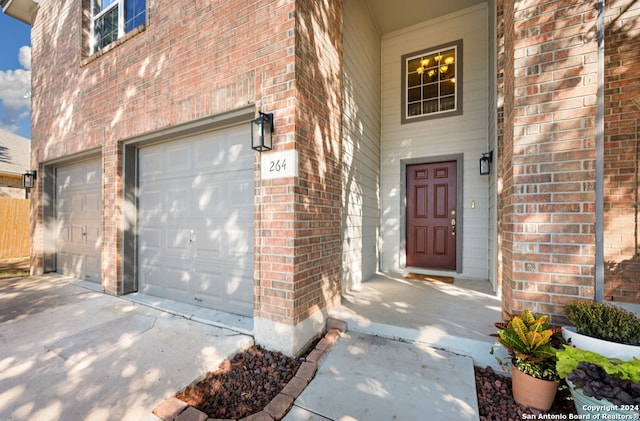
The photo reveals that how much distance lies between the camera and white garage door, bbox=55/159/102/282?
4309 mm

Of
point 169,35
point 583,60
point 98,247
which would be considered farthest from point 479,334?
point 98,247

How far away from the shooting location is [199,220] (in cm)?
321

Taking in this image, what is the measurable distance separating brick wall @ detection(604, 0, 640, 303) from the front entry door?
1.93 m

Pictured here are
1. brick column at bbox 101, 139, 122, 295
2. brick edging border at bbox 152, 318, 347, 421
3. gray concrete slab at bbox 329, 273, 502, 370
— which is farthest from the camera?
brick column at bbox 101, 139, 122, 295

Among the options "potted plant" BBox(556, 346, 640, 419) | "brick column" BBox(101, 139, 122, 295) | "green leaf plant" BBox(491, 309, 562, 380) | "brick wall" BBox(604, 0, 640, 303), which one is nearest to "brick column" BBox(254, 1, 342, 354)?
"green leaf plant" BBox(491, 309, 562, 380)

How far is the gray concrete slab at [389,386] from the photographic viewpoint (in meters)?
1.63

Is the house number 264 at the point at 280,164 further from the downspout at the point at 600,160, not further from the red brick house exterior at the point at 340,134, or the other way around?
the downspout at the point at 600,160

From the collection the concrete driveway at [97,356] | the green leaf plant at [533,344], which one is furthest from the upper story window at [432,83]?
→ the concrete driveway at [97,356]

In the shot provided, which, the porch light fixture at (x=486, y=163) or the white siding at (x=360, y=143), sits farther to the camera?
the porch light fixture at (x=486, y=163)

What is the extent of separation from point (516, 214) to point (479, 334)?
1.12m

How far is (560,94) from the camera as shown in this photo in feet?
5.96

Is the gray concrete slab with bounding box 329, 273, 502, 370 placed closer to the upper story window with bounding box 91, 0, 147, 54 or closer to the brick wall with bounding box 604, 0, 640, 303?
the brick wall with bounding box 604, 0, 640, 303

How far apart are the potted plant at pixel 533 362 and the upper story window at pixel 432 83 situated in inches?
161

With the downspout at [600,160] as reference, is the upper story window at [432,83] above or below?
above
